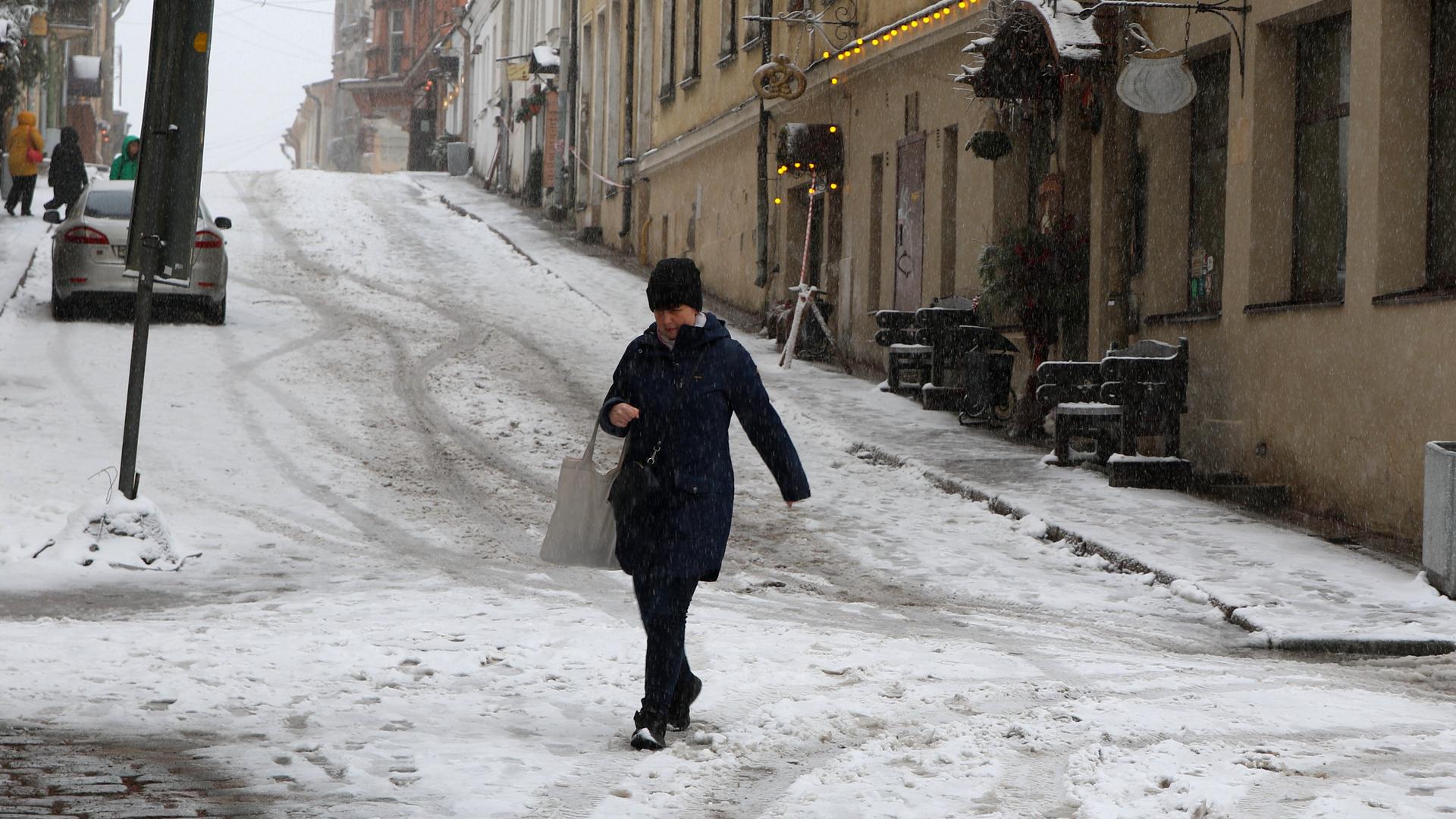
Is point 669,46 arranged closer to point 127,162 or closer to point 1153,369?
point 127,162

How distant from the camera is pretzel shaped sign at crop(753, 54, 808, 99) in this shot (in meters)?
22.7

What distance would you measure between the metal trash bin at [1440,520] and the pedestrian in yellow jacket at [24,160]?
24.4 m

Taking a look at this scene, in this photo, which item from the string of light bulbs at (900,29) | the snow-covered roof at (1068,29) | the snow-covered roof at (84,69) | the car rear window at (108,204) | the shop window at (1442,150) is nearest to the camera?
the shop window at (1442,150)

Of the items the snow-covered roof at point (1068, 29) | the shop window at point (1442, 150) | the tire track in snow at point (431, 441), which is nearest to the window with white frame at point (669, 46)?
the tire track in snow at point (431, 441)

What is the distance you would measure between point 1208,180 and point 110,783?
10987mm

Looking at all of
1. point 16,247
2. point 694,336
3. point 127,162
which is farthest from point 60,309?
point 694,336

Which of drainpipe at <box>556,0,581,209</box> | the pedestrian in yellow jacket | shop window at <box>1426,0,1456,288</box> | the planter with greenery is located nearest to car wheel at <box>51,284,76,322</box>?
the planter with greenery

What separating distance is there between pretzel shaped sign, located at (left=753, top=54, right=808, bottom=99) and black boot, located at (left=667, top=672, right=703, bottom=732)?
1712 cm

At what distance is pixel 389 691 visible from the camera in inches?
267

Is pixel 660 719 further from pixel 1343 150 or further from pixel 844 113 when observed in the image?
pixel 844 113

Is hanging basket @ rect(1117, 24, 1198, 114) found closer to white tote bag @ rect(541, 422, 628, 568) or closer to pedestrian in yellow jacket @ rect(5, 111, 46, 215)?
white tote bag @ rect(541, 422, 628, 568)

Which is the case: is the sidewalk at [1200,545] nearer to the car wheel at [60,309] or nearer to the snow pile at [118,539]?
the snow pile at [118,539]

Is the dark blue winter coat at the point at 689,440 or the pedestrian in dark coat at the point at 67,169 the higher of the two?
the pedestrian in dark coat at the point at 67,169

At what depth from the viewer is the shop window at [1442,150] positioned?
11273mm
